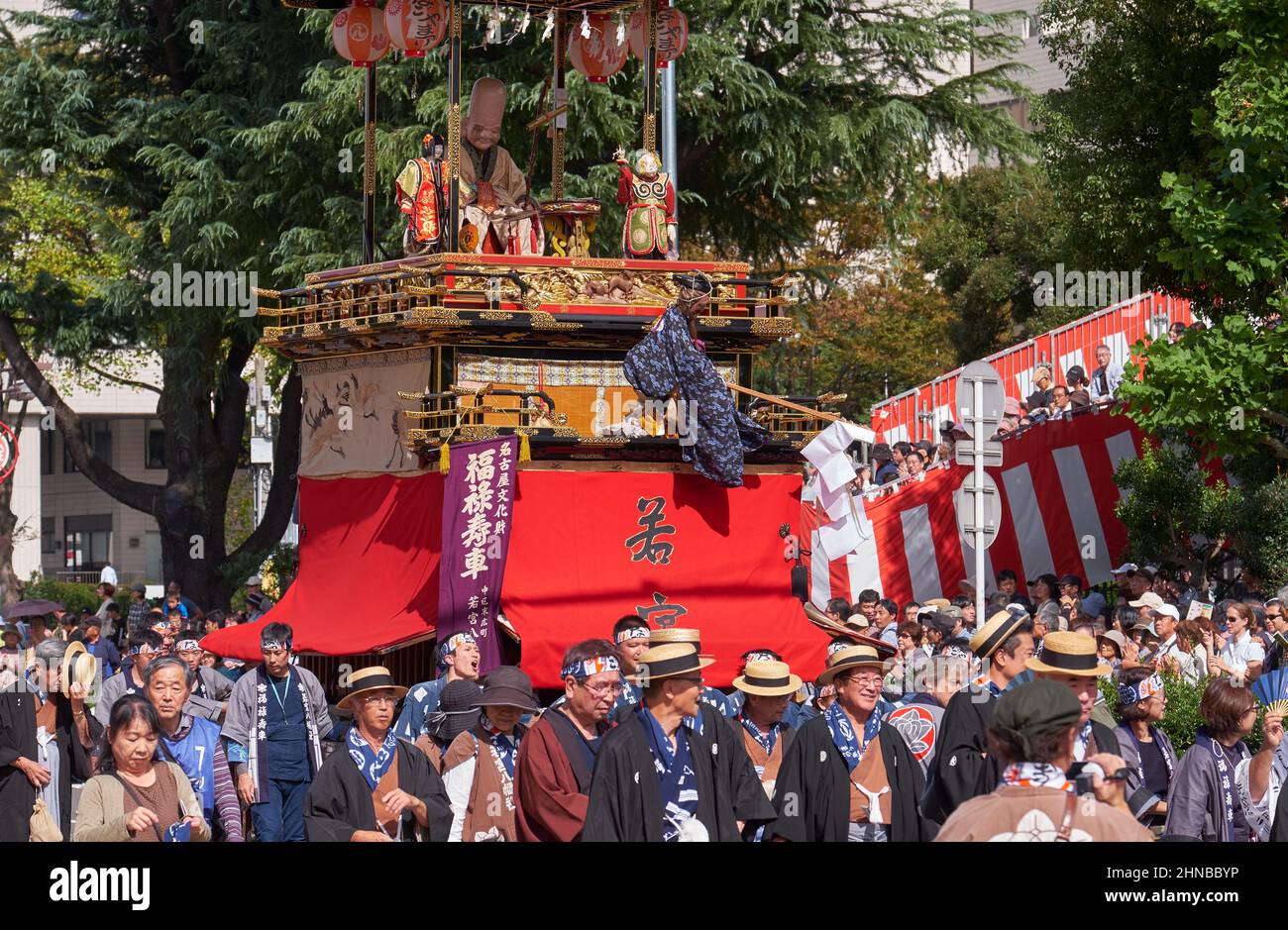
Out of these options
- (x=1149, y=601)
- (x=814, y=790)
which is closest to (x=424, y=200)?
(x=1149, y=601)

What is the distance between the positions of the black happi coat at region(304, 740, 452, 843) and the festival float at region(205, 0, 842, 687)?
579 centimetres

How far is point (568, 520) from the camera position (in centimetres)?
1617

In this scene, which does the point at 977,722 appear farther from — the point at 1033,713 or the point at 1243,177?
the point at 1243,177

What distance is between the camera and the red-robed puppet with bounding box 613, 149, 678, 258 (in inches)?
711

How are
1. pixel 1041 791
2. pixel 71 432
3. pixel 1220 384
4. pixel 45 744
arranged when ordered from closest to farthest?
1. pixel 1041 791
2. pixel 45 744
3. pixel 1220 384
4. pixel 71 432

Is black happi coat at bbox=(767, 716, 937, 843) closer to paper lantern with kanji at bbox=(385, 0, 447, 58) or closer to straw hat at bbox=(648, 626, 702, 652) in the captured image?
straw hat at bbox=(648, 626, 702, 652)

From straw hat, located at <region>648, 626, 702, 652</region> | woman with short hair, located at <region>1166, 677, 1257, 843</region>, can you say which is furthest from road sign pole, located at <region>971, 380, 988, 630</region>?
straw hat, located at <region>648, 626, 702, 652</region>

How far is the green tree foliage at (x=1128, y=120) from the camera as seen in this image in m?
20.5

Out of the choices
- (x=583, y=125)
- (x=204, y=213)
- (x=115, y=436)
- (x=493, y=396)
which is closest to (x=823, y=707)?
(x=493, y=396)

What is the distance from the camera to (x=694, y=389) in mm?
16250

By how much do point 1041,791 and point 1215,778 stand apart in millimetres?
3586

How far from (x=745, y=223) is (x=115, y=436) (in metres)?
40.2

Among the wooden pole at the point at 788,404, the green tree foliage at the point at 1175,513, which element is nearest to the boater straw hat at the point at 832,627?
the wooden pole at the point at 788,404
